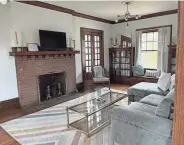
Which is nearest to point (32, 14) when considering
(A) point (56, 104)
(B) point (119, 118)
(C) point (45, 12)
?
(C) point (45, 12)

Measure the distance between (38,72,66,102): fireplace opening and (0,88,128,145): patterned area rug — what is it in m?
1.00

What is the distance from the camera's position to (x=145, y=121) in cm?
189

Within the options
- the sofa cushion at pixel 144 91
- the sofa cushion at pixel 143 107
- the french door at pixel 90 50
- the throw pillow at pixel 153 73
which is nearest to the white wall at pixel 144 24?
the french door at pixel 90 50

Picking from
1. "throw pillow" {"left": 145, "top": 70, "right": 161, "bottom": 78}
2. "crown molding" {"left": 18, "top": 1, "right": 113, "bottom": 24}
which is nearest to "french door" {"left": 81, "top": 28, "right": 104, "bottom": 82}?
"crown molding" {"left": 18, "top": 1, "right": 113, "bottom": 24}

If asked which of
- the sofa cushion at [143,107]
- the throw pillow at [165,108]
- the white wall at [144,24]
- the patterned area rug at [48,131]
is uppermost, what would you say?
the white wall at [144,24]

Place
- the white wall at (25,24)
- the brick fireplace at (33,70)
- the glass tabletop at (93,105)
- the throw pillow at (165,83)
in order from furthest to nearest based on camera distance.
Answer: the brick fireplace at (33,70) → the white wall at (25,24) → the throw pillow at (165,83) → the glass tabletop at (93,105)

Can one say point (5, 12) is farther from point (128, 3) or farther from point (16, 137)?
point (128, 3)

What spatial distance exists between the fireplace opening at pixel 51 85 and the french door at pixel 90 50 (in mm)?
939

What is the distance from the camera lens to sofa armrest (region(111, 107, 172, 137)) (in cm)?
176

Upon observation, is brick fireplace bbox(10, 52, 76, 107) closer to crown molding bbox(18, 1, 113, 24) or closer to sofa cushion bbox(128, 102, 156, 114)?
crown molding bbox(18, 1, 113, 24)

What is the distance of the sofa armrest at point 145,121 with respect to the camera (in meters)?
1.76

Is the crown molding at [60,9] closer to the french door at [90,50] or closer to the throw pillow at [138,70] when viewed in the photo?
the french door at [90,50]

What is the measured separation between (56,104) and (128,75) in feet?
10.9

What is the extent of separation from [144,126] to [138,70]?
4252 mm
